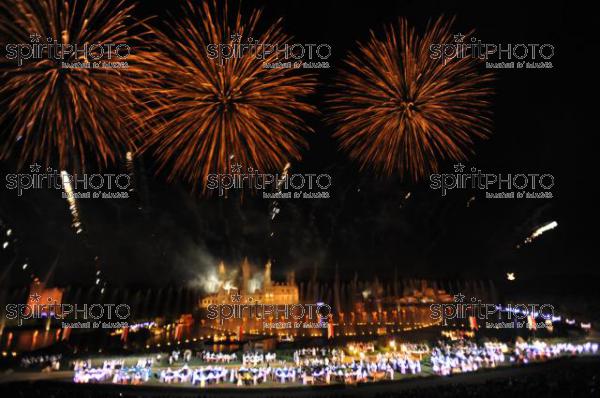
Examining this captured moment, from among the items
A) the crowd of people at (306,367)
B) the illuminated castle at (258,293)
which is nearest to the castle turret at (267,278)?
the illuminated castle at (258,293)

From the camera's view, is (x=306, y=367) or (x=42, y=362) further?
(x=42, y=362)

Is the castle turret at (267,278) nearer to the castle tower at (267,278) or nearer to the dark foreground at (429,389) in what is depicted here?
the castle tower at (267,278)

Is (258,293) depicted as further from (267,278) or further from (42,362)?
(42,362)

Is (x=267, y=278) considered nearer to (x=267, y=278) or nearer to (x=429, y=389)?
(x=267, y=278)

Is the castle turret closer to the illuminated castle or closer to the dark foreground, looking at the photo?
the illuminated castle

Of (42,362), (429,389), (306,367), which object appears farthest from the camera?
(42,362)

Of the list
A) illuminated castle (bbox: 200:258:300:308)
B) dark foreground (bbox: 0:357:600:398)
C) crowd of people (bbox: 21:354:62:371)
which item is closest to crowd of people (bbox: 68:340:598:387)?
dark foreground (bbox: 0:357:600:398)

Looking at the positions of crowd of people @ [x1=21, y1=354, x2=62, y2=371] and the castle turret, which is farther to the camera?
the castle turret

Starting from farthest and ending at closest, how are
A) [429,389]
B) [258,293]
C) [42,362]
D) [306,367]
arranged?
[258,293] → [42,362] → [306,367] → [429,389]

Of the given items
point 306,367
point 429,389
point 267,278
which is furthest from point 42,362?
point 267,278

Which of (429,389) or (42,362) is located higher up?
(429,389)
